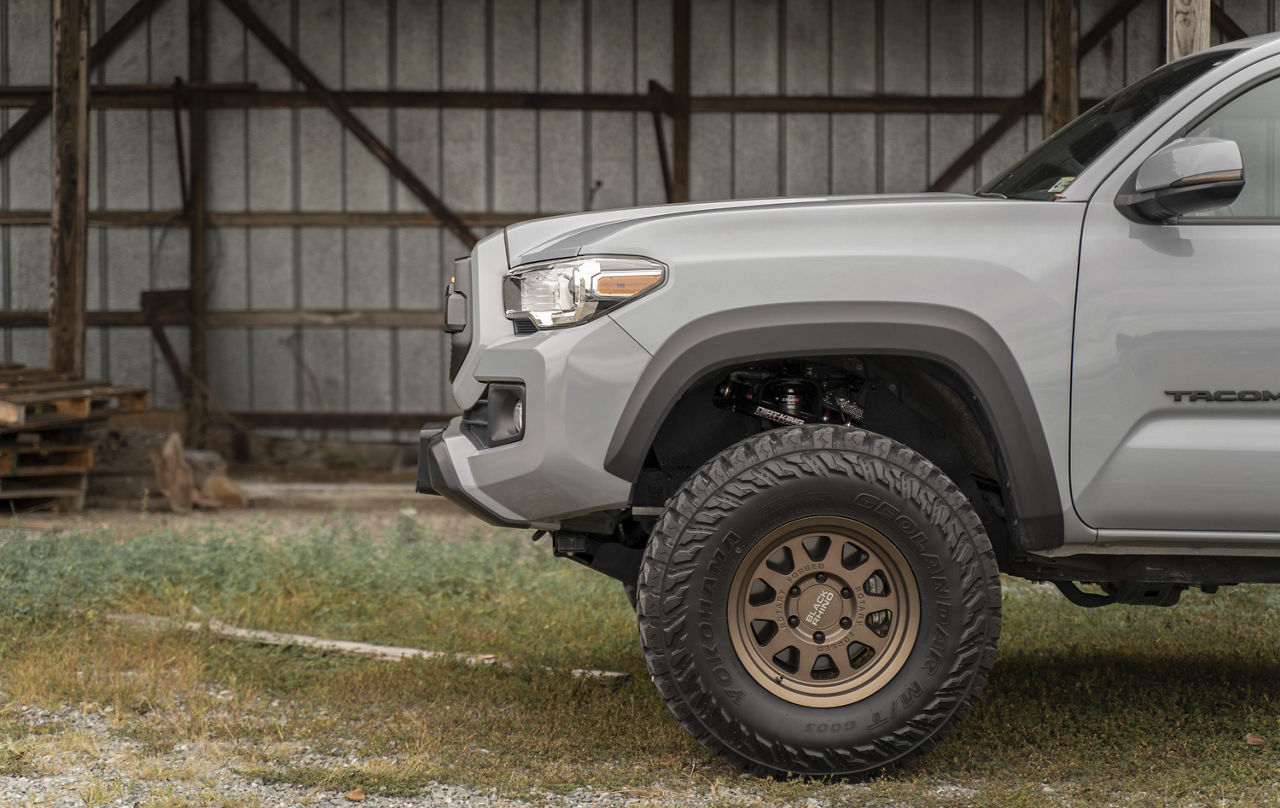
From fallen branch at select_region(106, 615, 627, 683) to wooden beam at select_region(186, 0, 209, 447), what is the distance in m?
6.50

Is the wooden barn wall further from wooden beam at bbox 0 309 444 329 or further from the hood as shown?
the hood

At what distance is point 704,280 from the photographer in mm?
3084

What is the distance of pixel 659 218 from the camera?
10.6ft

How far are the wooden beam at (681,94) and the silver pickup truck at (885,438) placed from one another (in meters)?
8.03

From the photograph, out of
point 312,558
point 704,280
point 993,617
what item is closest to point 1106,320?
point 993,617

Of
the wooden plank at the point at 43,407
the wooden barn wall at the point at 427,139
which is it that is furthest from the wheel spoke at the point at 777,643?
the wooden barn wall at the point at 427,139

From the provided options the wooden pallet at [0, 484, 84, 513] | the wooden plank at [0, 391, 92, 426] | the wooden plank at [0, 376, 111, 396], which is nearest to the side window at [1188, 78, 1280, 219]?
the wooden plank at [0, 391, 92, 426]

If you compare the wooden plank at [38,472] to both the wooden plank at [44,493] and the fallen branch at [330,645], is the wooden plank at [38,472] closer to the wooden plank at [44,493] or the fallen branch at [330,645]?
the wooden plank at [44,493]

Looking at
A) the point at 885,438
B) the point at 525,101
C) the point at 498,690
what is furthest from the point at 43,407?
the point at 885,438

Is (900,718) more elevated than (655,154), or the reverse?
(655,154)

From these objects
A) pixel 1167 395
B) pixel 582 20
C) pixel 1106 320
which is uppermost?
pixel 582 20

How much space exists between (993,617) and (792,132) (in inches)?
340

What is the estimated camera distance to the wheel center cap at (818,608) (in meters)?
3.14

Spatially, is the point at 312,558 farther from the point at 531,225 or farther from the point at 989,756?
the point at 989,756
